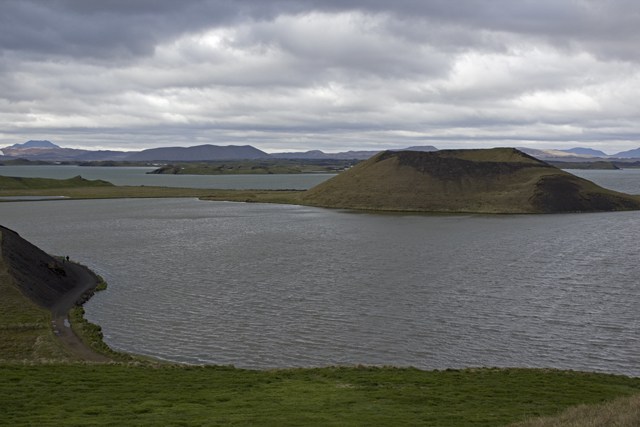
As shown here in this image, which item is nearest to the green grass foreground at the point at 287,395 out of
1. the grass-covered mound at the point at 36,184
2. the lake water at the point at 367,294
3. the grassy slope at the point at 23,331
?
the lake water at the point at 367,294

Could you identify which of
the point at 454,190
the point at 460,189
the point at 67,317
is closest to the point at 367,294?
the point at 67,317

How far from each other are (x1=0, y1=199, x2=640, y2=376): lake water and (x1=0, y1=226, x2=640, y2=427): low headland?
233cm

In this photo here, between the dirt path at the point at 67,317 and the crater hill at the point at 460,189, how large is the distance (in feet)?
243

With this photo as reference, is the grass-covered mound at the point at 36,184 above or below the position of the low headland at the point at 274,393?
above

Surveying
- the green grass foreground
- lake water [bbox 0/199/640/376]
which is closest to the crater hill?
lake water [bbox 0/199/640/376]

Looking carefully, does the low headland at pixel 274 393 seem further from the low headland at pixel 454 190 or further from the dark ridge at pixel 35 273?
the low headland at pixel 454 190

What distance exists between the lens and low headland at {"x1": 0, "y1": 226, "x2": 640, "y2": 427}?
Answer: 1692 cm

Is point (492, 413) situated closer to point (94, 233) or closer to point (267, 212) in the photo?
point (94, 233)

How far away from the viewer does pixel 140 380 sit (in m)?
22.0

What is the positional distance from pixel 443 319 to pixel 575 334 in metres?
7.54

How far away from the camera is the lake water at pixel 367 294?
2745 centimetres

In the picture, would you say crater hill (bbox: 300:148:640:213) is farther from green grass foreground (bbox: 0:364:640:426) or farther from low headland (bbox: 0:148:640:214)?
green grass foreground (bbox: 0:364:640:426)

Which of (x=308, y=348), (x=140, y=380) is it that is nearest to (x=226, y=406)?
(x=140, y=380)

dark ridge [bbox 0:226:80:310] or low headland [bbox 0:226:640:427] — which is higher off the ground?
dark ridge [bbox 0:226:80:310]
